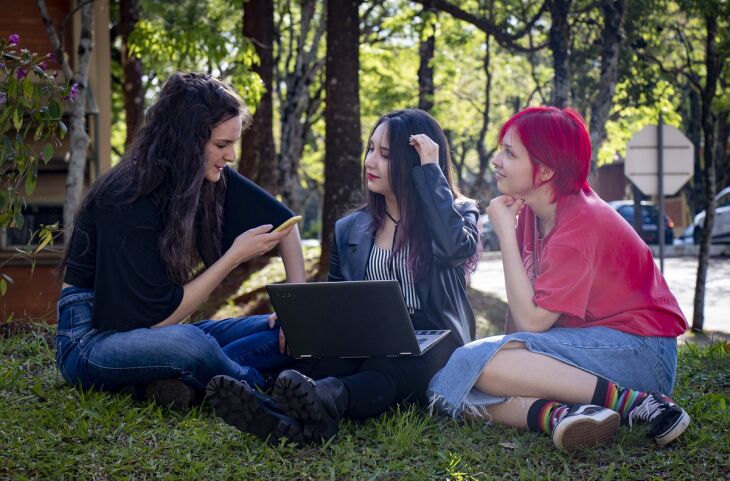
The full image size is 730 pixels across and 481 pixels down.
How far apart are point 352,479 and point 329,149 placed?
8.23m

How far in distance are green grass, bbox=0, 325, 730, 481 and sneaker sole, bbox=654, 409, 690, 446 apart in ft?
0.17

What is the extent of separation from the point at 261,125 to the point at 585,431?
10587 mm

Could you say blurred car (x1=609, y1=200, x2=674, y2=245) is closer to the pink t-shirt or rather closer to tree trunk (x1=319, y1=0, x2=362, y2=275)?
tree trunk (x1=319, y1=0, x2=362, y2=275)

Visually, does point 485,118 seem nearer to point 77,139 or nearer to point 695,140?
point 695,140

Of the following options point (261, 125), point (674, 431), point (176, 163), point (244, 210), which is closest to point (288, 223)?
point (244, 210)

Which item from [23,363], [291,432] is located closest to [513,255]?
[291,432]

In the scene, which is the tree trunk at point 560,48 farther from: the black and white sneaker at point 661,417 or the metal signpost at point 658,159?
the black and white sneaker at point 661,417

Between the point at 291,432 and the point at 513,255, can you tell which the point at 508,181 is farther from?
the point at 291,432

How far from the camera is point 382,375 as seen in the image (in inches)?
170

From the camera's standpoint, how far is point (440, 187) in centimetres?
468

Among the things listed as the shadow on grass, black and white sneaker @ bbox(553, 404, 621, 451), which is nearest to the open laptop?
black and white sneaker @ bbox(553, 404, 621, 451)

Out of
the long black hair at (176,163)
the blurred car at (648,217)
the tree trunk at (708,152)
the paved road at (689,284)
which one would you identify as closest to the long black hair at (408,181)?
the long black hair at (176,163)

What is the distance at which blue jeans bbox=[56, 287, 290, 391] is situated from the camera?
4418 millimetres

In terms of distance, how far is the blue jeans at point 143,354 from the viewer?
4.42 metres
